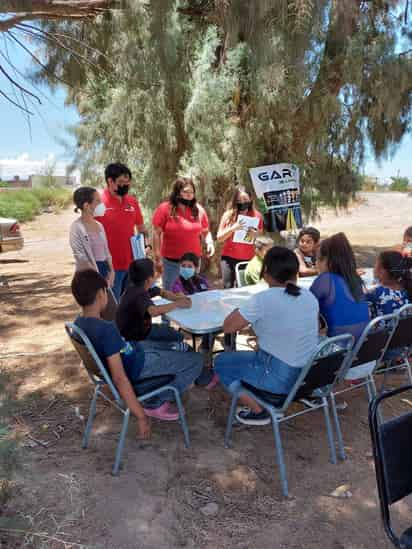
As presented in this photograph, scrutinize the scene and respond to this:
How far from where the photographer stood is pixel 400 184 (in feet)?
112

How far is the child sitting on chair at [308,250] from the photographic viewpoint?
14.7 ft

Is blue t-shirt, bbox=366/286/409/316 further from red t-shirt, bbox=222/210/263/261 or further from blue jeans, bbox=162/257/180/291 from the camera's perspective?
blue jeans, bbox=162/257/180/291

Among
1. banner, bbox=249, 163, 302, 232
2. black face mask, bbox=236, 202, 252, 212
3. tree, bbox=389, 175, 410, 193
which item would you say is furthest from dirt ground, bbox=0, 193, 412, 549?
tree, bbox=389, 175, 410, 193

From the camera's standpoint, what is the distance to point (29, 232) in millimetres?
17203

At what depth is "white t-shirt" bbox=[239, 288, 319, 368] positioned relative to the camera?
8.41ft

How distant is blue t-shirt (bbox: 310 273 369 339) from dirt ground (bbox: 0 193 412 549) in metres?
0.69

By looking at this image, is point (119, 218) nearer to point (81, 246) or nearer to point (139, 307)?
point (81, 246)

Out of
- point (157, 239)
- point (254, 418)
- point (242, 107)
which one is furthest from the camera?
point (242, 107)

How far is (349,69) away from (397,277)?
377cm

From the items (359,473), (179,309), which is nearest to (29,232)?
(179,309)

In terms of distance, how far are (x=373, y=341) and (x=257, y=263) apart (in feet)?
5.68

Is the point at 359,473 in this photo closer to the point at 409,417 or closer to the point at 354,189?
the point at 409,417

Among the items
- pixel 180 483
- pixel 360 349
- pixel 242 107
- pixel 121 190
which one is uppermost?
pixel 242 107

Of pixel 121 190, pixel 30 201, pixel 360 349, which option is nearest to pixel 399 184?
pixel 30 201
